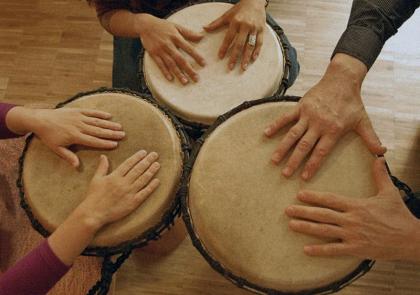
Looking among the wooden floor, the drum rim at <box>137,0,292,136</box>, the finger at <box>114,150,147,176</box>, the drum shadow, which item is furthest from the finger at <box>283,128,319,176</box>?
the drum shadow

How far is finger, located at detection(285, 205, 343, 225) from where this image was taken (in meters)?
0.86

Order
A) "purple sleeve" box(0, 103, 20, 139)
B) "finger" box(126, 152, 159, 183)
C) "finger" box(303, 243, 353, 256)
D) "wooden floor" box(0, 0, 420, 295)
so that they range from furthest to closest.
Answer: "wooden floor" box(0, 0, 420, 295)
"purple sleeve" box(0, 103, 20, 139)
"finger" box(126, 152, 159, 183)
"finger" box(303, 243, 353, 256)

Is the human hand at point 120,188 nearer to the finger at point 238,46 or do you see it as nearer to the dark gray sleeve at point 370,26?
the finger at point 238,46

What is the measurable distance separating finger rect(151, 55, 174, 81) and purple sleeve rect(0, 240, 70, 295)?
0.51m

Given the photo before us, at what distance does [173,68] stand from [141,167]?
312mm

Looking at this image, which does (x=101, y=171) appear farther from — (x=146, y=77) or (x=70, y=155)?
(x=146, y=77)

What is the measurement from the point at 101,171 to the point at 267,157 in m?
0.38

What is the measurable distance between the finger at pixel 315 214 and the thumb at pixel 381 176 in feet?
0.41

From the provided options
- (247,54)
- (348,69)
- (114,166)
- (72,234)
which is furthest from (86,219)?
(348,69)

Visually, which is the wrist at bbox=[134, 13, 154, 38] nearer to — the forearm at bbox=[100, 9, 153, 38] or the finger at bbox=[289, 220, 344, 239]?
the forearm at bbox=[100, 9, 153, 38]

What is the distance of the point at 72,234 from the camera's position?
0.90m

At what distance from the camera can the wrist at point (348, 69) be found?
1048 millimetres

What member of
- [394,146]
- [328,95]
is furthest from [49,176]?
[394,146]

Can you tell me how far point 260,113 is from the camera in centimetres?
100
